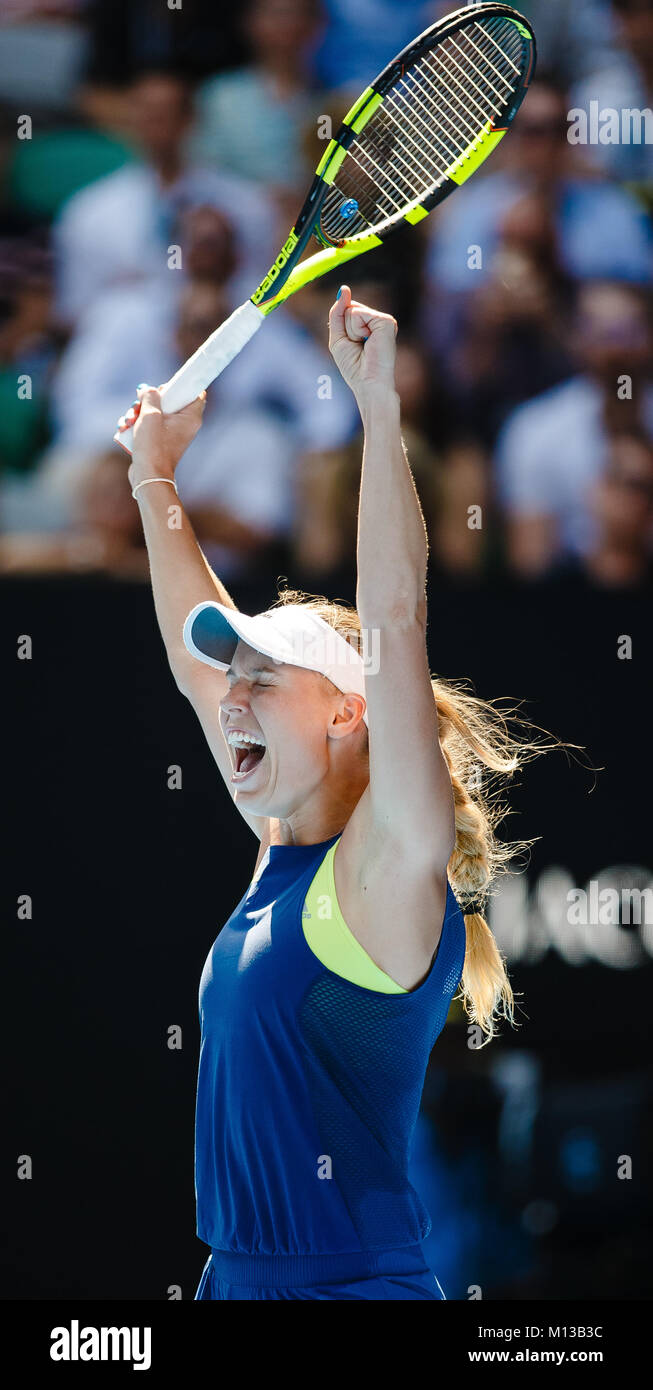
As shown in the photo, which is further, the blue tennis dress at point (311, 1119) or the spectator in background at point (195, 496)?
the spectator in background at point (195, 496)

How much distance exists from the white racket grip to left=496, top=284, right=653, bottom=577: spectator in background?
72.2 inches

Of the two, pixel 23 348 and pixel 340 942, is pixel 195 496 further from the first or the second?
pixel 340 942

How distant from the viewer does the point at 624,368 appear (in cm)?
438

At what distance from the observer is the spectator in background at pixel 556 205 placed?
449 cm

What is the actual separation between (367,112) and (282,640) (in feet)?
2.88

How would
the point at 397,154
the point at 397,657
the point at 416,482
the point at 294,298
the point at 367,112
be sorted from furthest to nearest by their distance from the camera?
the point at 294,298 < the point at 416,482 < the point at 397,154 < the point at 367,112 < the point at 397,657

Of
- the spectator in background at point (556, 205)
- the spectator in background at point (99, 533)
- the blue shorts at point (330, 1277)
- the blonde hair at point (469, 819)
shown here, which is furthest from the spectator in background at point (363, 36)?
the blue shorts at point (330, 1277)

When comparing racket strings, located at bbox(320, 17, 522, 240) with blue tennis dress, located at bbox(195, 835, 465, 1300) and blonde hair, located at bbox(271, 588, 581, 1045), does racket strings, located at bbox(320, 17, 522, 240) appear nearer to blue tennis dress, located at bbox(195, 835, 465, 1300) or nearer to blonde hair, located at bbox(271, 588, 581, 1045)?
blonde hair, located at bbox(271, 588, 581, 1045)

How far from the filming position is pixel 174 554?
261 cm

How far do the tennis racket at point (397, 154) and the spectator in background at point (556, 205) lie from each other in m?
1.66

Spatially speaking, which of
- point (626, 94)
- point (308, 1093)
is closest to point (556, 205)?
point (626, 94)

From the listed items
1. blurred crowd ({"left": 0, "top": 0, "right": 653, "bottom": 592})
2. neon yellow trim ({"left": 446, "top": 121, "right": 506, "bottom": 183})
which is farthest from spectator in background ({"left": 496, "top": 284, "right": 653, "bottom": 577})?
neon yellow trim ({"left": 446, "top": 121, "right": 506, "bottom": 183})

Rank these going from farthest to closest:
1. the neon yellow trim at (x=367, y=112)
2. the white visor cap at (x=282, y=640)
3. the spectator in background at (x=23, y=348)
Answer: the spectator in background at (x=23, y=348) < the neon yellow trim at (x=367, y=112) < the white visor cap at (x=282, y=640)
